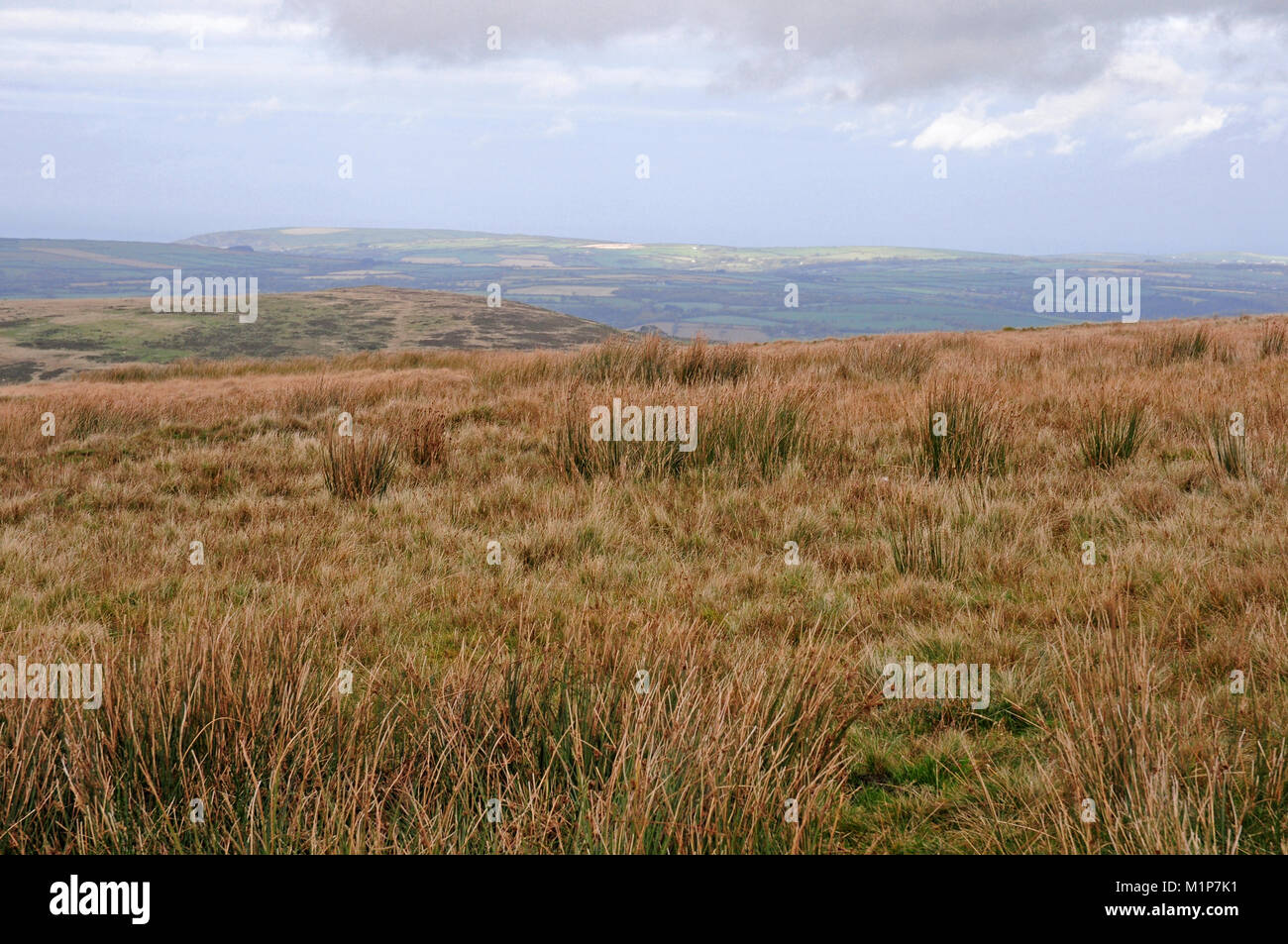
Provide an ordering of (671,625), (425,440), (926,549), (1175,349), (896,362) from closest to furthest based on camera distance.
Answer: (671,625) < (926,549) < (425,440) < (896,362) < (1175,349)

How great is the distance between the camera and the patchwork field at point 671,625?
6.52 ft

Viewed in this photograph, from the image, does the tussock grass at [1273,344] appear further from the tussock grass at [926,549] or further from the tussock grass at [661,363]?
the tussock grass at [926,549]

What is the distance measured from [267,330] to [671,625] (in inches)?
1786

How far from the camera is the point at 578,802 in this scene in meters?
1.96

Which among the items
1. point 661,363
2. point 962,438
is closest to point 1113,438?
point 962,438

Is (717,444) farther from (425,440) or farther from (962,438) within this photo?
(425,440)

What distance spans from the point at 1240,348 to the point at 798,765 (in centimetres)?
1201

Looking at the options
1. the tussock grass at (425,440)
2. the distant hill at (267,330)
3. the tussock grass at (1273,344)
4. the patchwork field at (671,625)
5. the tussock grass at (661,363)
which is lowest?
the patchwork field at (671,625)

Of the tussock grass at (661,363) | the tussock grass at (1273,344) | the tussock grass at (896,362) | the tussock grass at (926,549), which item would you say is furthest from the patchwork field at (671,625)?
the tussock grass at (1273,344)

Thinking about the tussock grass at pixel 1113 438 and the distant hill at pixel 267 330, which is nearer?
the tussock grass at pixel 1113 438

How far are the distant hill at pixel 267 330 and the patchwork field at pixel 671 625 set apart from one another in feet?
81.0

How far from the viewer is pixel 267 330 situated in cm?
4284

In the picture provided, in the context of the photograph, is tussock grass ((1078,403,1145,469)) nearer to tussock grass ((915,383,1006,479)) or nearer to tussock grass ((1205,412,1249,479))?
tussock grass ((1205,412,1249,479))
